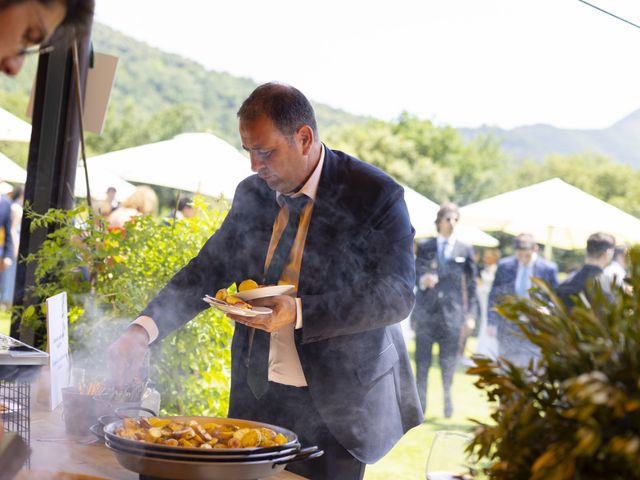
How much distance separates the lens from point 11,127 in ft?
14.9

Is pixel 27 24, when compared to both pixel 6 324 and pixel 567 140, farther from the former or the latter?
pixel 567 140

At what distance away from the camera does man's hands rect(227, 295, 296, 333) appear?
6.09 feet

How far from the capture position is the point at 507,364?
87 centimetres

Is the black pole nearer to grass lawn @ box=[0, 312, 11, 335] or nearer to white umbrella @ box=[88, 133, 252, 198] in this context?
grass lawn @ box=[0, 312, 11, 335]

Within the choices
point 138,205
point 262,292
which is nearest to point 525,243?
point 138,205

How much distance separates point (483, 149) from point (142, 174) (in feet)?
92.6

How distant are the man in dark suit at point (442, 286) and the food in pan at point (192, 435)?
18.9 ft

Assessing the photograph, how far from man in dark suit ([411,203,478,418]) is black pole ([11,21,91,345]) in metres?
4.26

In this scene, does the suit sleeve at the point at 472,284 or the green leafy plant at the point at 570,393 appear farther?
the suit sleeve at the point at 472,284

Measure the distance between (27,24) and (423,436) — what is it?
7.02 meters

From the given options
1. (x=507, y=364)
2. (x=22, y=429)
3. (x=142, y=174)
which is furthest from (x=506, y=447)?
(x=142, y=174)

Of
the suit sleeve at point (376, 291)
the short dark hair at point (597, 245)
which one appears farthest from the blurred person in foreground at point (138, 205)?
the suit sleeve at point (376, 291)

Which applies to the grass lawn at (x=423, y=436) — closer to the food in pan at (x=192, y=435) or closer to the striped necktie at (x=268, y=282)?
the striped necktie at (x=268, y=282)

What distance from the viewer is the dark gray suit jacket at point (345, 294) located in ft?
6.50
